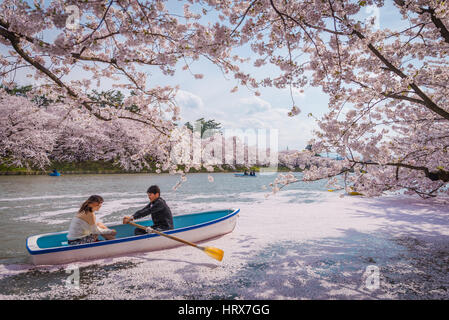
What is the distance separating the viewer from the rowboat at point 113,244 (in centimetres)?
473

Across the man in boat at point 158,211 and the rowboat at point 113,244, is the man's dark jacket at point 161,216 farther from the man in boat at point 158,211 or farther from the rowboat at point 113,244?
the rowboat at point 113,244

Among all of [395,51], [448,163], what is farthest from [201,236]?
[448,163]

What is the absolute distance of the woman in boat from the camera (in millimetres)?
4773

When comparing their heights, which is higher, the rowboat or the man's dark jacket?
the man's dark jacket

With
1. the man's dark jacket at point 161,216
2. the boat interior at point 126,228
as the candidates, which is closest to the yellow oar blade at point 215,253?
the man's dark jacket at point 161,216

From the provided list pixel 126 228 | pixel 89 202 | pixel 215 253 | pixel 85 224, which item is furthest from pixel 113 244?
pixel 215 253

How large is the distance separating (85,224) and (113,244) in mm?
655

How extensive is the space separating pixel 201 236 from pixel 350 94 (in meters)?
4.70

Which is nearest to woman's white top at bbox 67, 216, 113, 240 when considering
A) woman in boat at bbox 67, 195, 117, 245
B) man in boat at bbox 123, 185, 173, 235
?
woman in boat at bbox 67, 195, 117, 245

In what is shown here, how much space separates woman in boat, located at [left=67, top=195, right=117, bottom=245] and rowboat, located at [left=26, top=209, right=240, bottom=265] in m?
0.18

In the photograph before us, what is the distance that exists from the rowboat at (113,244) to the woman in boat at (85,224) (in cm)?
18

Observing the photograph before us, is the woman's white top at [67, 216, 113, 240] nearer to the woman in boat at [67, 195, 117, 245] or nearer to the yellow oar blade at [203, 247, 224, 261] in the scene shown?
the woman in boat at [67, 195, 117, 245]

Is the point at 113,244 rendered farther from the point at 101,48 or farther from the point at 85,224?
the point at 101,48
